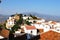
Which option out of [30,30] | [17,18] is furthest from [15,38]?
[17,18]

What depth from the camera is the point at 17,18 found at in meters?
70.6

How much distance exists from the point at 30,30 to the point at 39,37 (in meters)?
9.91

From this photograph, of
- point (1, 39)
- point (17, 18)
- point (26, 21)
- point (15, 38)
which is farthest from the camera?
point (17, 18)

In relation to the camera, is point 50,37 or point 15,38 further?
point 50,37

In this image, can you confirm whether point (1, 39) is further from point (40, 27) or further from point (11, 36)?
point (40, 27)

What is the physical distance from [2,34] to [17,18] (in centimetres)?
3778

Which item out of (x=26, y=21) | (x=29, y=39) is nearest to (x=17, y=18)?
(x=26, y=21)

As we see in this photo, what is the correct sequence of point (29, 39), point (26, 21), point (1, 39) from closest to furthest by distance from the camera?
point (1, 39), point (29, 39), point (26, 21)

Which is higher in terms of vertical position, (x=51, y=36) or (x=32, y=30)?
(x=51, y=36)

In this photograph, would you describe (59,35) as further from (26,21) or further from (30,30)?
(26,21)

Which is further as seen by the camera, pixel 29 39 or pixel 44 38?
pixel 29 39

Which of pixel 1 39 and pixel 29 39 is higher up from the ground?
pixel 1 39

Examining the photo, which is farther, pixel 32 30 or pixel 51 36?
pixel 32 30

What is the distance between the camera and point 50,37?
129 feet
